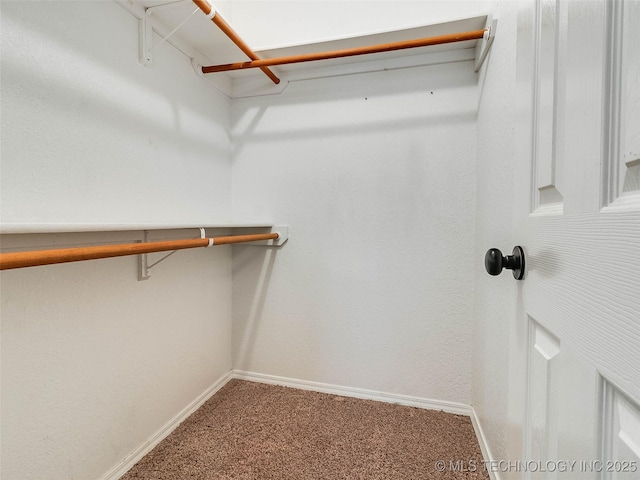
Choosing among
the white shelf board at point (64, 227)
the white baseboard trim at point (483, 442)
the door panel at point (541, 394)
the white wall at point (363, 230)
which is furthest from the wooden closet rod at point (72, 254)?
the white baseboard trim at point (483, 442)

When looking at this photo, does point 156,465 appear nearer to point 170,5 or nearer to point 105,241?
point 105,241

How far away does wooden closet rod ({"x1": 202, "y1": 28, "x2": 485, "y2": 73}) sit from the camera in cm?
128

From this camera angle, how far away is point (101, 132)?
1104 millimetres

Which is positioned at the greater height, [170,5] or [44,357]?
[170,5]

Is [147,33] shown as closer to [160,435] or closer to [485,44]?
[485,44]

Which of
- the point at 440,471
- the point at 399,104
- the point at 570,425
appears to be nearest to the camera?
the point at 570,425

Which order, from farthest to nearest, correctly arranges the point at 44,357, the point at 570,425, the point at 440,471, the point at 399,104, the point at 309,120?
the point at 309,120 < the point at 399,104 < the point at 440,471 < the point at 44,357 < the point at 570,425

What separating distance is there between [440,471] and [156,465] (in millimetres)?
1156

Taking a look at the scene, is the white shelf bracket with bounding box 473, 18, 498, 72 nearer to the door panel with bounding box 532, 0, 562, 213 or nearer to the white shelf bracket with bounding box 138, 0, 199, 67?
the door panel with bounding box 532, 0, 562, 213

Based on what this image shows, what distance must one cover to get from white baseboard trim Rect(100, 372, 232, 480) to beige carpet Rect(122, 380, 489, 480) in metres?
0.03

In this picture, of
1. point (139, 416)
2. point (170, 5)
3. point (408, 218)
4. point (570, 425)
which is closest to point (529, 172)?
point (570, 425)

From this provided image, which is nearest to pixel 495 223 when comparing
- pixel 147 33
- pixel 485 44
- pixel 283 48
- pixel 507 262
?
pixel 507 262

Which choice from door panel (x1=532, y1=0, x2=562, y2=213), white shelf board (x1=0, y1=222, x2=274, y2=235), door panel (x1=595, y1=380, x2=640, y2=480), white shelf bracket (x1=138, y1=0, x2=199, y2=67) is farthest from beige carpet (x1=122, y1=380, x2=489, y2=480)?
white shelf bracket (x1=138, y1=0, x2=199, y2=67)

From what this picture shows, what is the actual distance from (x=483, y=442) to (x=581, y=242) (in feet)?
4.39
